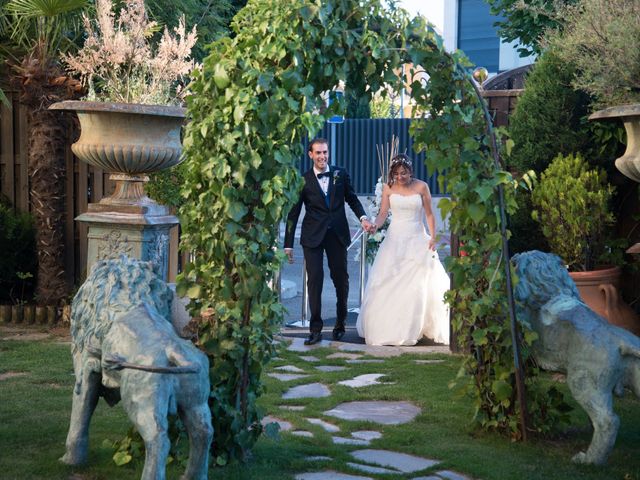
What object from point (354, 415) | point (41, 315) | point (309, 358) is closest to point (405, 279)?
point (309, 358)

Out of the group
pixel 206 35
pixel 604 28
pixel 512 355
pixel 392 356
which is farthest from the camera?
pixel 206 35

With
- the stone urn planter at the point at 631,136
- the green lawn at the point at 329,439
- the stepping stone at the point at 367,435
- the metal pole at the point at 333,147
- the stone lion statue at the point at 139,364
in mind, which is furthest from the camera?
the metal pole at the point at 333,147

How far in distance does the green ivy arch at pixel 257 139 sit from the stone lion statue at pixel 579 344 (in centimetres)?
56

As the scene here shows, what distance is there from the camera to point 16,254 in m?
9.71

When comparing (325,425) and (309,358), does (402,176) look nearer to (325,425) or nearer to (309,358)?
(309,358)

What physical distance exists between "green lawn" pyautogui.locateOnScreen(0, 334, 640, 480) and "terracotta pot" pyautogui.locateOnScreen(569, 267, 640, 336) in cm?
96

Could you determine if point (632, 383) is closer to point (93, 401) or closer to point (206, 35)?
point (93, 401)

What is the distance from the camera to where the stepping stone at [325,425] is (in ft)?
18.6

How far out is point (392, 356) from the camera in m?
8.14

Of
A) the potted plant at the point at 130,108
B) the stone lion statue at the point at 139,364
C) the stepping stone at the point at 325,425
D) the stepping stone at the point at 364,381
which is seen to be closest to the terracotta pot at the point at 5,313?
the potted plant at the point at 130,108

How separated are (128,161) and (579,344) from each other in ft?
14.8

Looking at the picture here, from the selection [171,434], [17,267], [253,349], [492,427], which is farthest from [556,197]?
[17,267]

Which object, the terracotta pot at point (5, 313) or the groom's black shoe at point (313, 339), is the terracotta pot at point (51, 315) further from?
the groom's black shoe at point (313, 339)

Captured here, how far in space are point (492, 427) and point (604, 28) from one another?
3398mm
